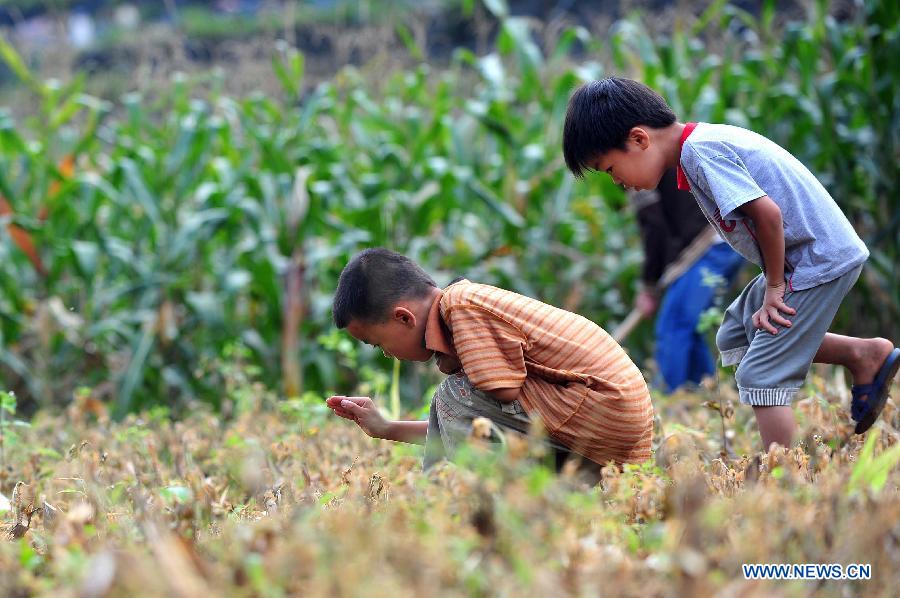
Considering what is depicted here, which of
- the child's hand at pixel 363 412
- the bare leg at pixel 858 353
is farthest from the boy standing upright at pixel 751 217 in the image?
the child's hand at pixel 363 412

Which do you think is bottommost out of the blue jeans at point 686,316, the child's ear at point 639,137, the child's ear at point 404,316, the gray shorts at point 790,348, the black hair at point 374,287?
the blue jeans at point 686,316

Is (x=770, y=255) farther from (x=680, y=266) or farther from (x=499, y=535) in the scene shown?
(x=680, y=266)

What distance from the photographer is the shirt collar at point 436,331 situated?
2406 mm

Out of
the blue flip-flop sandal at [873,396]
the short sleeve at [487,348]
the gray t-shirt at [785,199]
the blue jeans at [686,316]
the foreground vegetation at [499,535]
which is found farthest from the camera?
the blue jeans at [686,316]

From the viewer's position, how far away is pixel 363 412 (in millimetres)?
2490

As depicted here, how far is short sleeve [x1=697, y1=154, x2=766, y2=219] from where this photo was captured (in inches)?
94.5

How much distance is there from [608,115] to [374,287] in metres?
0.69

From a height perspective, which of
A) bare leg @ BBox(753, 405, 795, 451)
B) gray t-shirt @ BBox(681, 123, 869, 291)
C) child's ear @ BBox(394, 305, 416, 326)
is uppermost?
gray t-shirt @ BBox(681, 123, 869, 291)

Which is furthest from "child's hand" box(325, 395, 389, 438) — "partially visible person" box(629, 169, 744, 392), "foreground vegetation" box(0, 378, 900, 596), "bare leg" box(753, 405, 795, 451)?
"partially visible person" box(629, 169, 744, 392)

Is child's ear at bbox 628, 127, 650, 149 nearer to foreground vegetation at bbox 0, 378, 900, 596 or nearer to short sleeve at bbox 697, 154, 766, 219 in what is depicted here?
short sleeve at bbox 697, 154, 766, 219

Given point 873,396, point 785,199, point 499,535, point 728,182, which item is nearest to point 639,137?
point 728,182

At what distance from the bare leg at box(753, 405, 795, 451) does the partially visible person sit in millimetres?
2188

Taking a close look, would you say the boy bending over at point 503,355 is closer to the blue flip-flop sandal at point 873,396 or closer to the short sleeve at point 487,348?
the short sleeve at point 487,348

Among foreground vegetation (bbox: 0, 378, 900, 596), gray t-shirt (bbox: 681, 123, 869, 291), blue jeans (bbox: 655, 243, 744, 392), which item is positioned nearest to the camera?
foreground vegetation (bbox: 0, 378, 900, 596)
